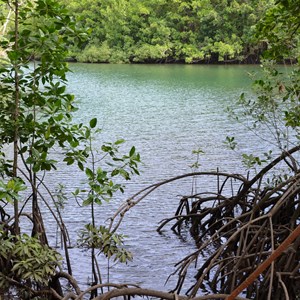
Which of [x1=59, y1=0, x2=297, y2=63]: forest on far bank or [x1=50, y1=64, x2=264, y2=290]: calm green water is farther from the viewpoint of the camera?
[x1=59, y1=0, x2=297, y2=63]: forest on far bank

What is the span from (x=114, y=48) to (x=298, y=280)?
50859 millimetres

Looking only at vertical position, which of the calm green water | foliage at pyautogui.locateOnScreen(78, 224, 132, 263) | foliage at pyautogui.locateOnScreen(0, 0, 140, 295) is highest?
foliage at pyautogui.locateOnScreen(0, 0, 140, 295)

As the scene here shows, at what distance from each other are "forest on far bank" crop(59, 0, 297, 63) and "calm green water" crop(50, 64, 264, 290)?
43.3ft

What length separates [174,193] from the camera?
10.4m

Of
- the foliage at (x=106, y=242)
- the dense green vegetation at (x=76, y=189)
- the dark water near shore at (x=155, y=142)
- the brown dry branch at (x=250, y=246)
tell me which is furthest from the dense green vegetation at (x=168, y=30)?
the foliage at (x=106, y=242)

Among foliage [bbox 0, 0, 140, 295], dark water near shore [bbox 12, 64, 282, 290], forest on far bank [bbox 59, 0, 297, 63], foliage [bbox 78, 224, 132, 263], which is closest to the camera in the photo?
foliage [bbox 0, 0, 140, 295]

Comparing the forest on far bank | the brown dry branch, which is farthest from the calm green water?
the forest on far bank

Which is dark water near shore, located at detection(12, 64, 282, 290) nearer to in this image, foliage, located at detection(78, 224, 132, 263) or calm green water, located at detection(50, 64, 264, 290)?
calm green water, located at detection(50, 64, 264, 290)

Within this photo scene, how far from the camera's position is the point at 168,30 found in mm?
54156

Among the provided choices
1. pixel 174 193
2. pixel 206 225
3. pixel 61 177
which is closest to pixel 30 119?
pixel 206 225

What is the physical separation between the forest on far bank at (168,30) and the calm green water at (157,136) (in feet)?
43.3

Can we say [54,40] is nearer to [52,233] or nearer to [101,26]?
[52,233]

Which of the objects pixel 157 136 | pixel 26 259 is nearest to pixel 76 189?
pixel 26 259

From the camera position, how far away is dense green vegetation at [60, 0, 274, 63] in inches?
1992
